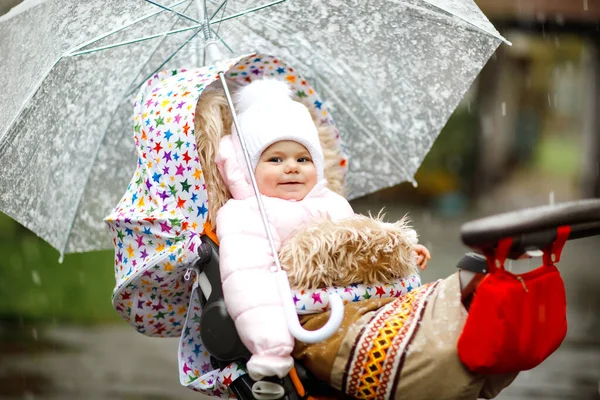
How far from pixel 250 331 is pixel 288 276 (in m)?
0.25

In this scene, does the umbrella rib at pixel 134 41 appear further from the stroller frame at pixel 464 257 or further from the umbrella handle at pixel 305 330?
the umbrella handle at pixel 305 330

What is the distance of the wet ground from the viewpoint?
5.80 metres

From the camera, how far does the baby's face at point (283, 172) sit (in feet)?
10.4

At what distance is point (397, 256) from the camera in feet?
9.74

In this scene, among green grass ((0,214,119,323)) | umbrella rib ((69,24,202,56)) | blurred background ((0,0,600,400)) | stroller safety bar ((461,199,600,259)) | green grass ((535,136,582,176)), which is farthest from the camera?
green grass ((535,136,582,176))

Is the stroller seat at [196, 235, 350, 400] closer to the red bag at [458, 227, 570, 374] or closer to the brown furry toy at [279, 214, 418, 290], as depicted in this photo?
the brown furry toy at [279, 214, 418, 290]

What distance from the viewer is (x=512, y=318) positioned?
236 cm

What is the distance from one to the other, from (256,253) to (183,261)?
1.00 ft

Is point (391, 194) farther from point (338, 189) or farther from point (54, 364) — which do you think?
point (338, 189)

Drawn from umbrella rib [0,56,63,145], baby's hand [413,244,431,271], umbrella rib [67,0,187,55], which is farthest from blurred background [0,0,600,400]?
umbrella rib [67,0,187,55]

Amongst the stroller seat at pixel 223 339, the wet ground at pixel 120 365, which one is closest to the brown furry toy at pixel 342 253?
the stroller seat at pixel 223 339

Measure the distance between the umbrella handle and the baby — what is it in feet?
0.12

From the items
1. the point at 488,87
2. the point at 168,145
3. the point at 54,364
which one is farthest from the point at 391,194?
the point at 168,145

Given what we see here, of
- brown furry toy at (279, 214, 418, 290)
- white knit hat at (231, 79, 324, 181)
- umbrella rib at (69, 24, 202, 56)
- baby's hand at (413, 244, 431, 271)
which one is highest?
umbrella rib at (69, 24, 202, 56)
